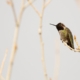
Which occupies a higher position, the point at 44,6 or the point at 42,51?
the point at 44,6

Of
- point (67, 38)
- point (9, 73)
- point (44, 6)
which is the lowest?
point (9, 73)

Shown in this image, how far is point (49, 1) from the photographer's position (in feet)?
11.1

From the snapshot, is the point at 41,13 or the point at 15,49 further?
the point at 41,13

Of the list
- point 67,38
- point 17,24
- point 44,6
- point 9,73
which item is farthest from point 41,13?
point 67,38

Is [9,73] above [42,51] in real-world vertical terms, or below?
below

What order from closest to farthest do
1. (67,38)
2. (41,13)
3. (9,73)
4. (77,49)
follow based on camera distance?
(9,73)
(41,13)
(77,49)
(67,38)

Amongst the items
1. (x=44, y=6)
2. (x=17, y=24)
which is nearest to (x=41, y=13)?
(x=44, y=6)

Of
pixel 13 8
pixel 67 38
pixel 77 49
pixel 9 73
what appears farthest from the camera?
pixel 67 38

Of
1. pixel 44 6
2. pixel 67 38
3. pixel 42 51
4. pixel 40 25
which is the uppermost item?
pixel 67 38

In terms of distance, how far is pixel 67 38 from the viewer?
6.28 m

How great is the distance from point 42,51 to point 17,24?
0.40m

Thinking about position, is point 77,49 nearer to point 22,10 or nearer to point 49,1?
point 49,1

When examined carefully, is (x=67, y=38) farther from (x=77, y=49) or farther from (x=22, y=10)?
(x=22, y=10)

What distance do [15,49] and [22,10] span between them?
1.49 feet
